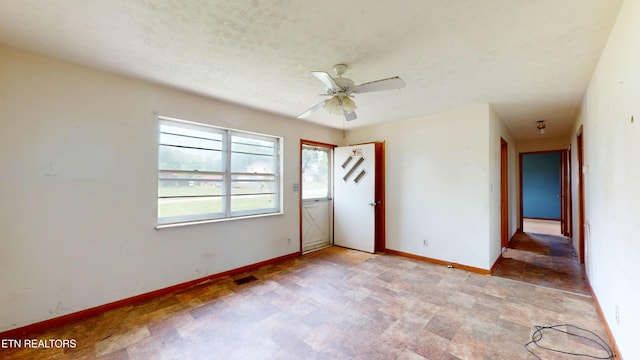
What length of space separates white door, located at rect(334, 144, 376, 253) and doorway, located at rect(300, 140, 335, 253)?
0.19 metres

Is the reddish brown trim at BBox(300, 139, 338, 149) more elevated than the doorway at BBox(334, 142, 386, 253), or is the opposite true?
the reddish brown trim at BBox(300, 139, 338, 149)

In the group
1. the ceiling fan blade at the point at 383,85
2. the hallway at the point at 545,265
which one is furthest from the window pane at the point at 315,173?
the hallway at the point at 545,265

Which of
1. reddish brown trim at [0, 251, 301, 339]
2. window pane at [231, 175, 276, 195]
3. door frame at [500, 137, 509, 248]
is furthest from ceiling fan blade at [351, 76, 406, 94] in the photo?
door frame at [500, 137, 509, 248]

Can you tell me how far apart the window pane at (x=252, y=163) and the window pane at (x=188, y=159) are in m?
0.22

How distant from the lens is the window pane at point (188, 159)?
3039mm

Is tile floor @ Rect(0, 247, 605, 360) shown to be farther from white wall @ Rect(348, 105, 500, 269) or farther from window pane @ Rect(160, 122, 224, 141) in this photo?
window pane @ Rect(160, 122, 224, 141)

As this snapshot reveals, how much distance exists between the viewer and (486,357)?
188cm

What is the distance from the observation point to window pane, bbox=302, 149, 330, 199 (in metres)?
4.86

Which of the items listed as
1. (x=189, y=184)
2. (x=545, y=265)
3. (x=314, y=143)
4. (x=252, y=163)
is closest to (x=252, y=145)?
(x=252, y=163)

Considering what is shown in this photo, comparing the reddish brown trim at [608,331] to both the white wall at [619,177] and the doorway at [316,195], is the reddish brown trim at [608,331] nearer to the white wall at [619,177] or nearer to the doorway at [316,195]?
the white wall at [619,177]

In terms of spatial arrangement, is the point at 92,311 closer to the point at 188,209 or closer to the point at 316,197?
the point at 188,209

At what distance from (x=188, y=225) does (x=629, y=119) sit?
404 cm

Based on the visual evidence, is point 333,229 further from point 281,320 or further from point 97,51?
point 97,51

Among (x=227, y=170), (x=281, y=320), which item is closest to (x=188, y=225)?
(x=227, y=170)
